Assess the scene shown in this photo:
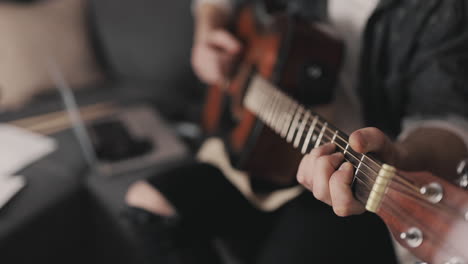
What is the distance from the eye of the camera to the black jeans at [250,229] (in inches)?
21.1

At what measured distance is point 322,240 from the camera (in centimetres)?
56

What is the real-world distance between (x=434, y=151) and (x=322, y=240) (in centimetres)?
20

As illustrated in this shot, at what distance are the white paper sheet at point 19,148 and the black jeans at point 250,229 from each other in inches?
14.5

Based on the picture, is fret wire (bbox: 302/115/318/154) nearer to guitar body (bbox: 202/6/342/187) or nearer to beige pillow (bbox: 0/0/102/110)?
guitar body (bbox: 202/6/342/187)

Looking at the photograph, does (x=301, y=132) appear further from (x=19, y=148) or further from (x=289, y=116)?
(x=19, y=148)

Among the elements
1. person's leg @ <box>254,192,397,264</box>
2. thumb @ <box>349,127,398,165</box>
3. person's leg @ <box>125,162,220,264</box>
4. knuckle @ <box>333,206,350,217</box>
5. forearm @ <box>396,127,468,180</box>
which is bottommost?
person's leg @ <box>125,162,220,264</box>

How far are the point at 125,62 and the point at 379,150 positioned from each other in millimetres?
1042

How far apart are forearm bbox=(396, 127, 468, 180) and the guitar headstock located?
0.14m

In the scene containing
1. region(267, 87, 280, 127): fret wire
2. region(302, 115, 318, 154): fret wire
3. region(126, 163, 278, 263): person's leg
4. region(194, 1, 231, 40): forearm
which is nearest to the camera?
region(302, 115, 318, 154): fret wire

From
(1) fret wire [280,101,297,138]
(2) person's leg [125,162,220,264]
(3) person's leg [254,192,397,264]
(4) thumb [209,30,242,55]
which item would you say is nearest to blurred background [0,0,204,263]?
(2) person's leg [125,162,220,264]

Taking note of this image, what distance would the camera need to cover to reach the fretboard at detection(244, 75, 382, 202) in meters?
0.34

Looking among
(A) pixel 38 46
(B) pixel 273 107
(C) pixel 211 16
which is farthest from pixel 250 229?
(A) pixel 38 46

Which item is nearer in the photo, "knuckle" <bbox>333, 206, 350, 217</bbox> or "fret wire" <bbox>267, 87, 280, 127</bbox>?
"knuckle" <bbox>333, 206, 350, 217</bbox>

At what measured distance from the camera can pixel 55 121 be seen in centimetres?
106
